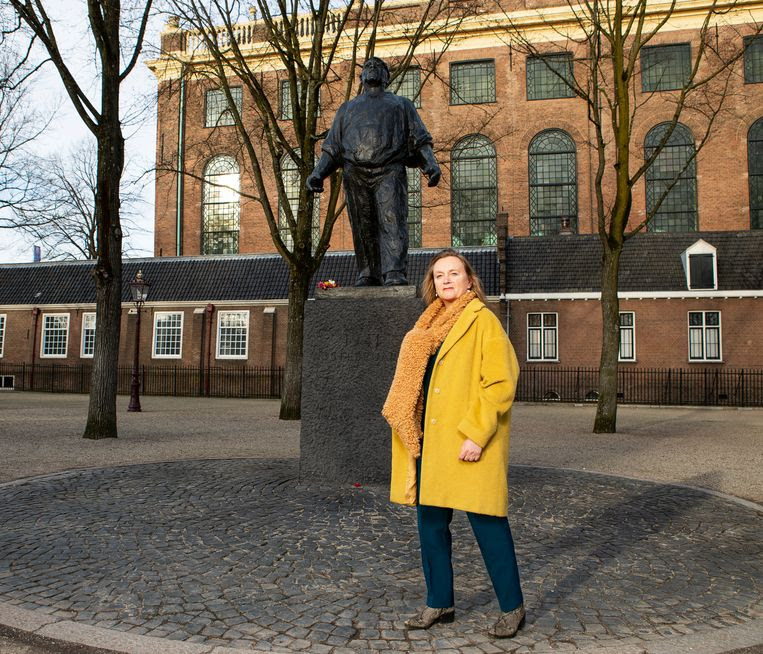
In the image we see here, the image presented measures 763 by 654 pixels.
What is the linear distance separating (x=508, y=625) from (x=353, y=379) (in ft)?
10.9

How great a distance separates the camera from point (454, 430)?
9.84ft

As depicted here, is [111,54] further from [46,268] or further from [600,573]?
[46,268]

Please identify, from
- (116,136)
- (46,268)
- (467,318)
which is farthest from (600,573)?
(46,268)

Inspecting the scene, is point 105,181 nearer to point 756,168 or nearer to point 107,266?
point 107,266

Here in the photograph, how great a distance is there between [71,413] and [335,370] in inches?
527

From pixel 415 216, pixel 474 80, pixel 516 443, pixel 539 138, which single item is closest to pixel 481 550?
pixel 516 443

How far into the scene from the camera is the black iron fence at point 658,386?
24641 millimetres

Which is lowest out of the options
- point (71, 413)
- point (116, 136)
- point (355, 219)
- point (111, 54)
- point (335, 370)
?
point (71, 413)

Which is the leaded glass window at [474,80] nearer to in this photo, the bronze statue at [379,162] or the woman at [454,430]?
the bronze statue at [379,162]

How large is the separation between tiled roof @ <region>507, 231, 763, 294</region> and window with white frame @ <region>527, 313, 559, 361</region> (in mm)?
1142

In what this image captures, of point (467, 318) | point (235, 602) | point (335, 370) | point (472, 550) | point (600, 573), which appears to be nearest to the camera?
point (467, 318)

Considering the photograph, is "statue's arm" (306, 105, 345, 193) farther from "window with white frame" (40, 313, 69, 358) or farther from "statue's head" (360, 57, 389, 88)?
"window with white frame" (40, 313, 69, 358)

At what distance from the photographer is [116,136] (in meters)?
11.7

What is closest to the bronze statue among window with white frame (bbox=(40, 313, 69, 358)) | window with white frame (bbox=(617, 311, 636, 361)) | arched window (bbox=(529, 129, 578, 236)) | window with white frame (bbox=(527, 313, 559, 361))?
window with white frame (bbox=(527, 313, 559, 361))
